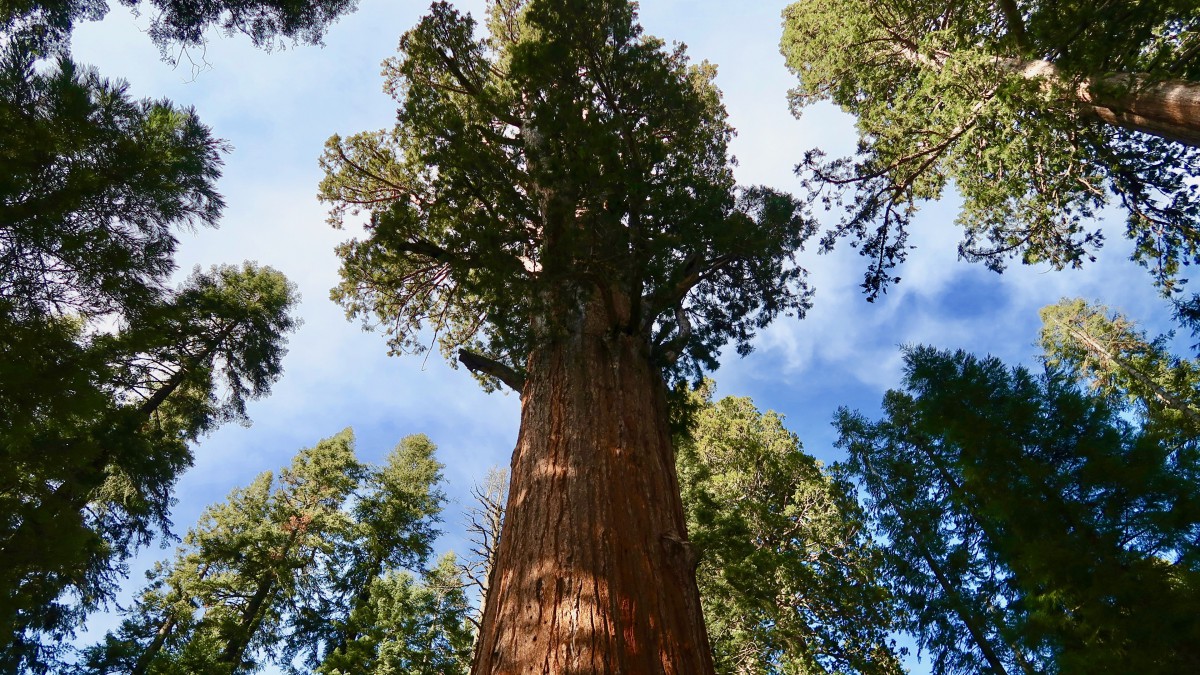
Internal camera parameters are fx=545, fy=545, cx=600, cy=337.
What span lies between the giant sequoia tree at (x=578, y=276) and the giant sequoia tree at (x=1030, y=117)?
175 centimetres

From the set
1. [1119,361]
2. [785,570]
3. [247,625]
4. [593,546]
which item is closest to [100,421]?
[247,625]

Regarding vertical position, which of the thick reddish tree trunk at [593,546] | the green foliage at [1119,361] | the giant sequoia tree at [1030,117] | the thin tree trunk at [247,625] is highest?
the green foliage at [1119,361]

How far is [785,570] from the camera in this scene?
10.1 m

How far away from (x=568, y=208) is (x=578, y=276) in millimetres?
664

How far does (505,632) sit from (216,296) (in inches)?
461

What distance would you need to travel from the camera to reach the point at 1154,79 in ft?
14.9

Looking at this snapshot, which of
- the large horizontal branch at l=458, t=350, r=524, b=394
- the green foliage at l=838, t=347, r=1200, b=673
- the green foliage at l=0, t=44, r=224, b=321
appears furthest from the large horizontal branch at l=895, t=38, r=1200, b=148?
the green foliage at l=0, t=44, r=224, b=321

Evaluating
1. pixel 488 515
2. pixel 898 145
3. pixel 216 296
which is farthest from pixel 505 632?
pixel 216 296

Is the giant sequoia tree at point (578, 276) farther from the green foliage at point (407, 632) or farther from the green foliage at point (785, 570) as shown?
the green foliage at point (407, 632)

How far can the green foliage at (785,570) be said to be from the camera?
959cm

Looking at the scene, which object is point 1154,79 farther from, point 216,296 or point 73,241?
point 216,296

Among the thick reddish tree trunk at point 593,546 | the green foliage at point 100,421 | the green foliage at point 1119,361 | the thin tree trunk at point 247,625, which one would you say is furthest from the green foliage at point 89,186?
the green foliage at point 1119,361

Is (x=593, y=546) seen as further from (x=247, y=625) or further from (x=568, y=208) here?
(x=247, y=625)

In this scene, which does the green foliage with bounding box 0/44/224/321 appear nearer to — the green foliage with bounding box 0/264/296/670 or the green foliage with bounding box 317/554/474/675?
the green foliage with bounding box 0/264/296/670
